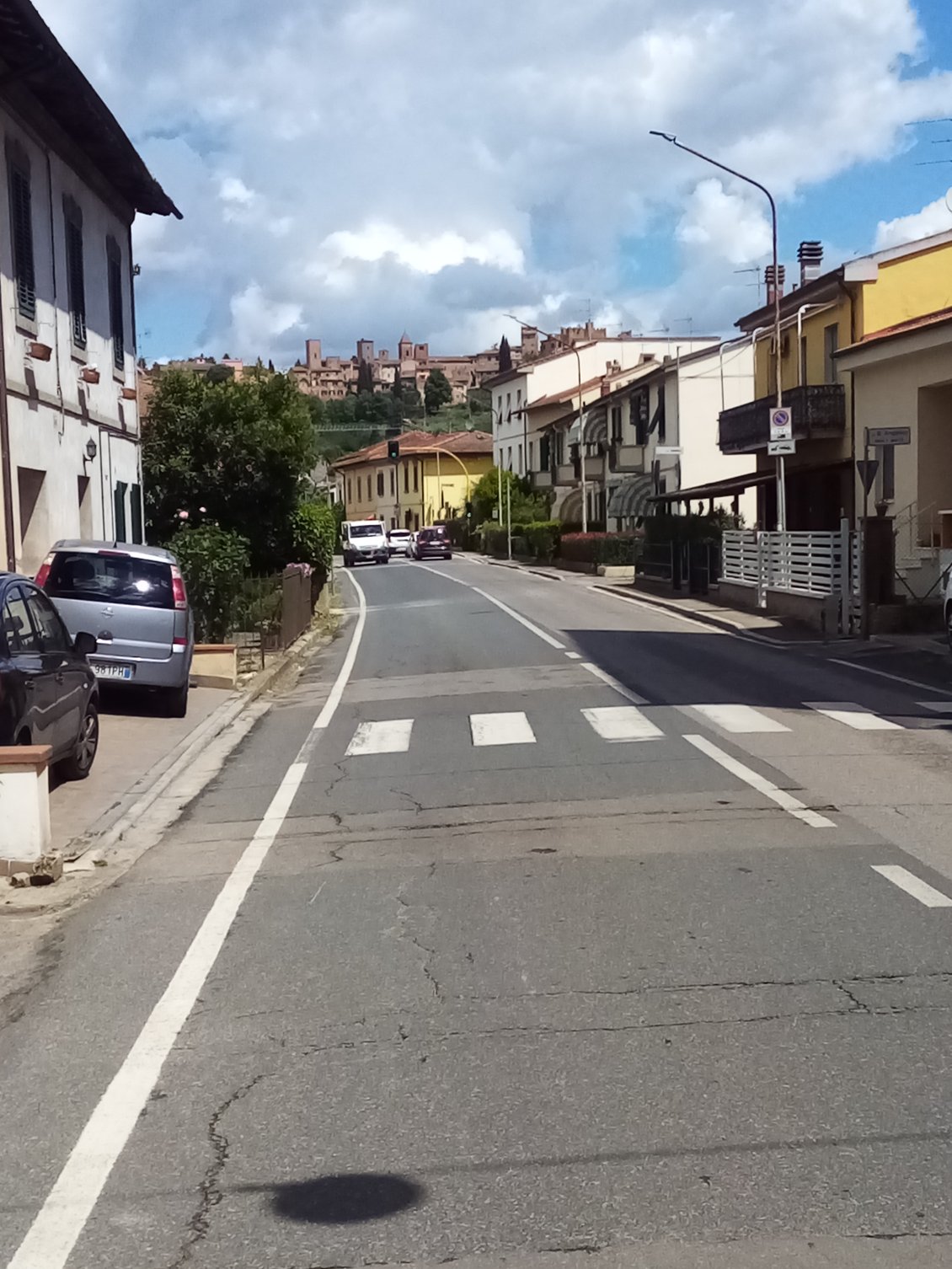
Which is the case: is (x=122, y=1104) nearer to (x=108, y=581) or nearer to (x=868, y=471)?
(x=108, y=581)

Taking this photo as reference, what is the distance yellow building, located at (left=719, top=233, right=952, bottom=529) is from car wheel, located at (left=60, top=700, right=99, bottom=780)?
881 inches

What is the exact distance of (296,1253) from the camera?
12.6 feet

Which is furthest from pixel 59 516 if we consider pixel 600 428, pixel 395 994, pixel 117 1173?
pixel 600 428

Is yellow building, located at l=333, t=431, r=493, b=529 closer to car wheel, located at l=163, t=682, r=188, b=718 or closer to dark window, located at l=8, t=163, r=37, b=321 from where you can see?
dark window, located at l=8, t=163, r=37, b=321

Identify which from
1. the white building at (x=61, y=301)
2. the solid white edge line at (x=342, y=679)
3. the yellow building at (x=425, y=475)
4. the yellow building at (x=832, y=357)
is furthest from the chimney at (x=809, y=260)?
the yellow building at (x=425, y=475)

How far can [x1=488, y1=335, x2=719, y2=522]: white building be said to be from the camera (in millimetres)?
72375

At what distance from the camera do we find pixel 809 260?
46.5 meters

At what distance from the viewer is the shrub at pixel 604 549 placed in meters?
51.9

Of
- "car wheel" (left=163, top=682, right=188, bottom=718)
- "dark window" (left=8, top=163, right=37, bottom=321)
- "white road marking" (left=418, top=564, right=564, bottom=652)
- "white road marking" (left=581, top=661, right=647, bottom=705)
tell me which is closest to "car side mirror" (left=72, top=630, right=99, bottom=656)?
"car wheel" (left=163, top=682, right=188, bottom=718)

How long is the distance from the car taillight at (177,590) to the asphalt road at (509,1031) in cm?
423

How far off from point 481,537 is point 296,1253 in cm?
8192

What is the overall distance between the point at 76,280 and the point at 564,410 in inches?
2517

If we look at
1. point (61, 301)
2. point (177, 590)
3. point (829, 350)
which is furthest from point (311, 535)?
point (177, 590)

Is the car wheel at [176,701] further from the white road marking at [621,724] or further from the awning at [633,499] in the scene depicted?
the awning at [633,499]
